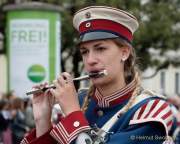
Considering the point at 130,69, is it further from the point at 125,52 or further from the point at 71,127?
the point at 71,127

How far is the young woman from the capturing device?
3078mm

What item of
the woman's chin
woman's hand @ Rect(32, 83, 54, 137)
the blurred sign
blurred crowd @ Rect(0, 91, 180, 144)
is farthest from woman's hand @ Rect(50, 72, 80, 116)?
the blurred sign

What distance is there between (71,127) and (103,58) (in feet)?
1.22

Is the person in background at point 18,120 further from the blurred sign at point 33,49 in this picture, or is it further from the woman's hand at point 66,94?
the woman's hand at point 66,94

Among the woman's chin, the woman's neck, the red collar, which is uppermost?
the woman's chin

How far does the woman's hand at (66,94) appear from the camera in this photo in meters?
3.11

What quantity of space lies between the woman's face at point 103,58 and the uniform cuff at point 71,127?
0.67 ft

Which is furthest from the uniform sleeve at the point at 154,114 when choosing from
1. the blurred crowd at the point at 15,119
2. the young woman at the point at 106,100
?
the blurred crowd at the point at 15,119

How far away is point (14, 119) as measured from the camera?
11.7 meters

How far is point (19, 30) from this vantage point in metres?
12.9

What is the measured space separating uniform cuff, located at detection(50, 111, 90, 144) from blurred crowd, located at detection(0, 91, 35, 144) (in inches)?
306

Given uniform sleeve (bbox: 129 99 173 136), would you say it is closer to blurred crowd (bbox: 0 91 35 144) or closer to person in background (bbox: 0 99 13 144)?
blurred crowd (bbox: 0 91 35 144)

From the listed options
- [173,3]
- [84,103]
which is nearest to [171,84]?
[173,3]

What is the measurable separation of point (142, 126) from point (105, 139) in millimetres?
190
